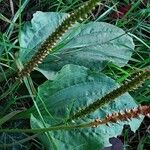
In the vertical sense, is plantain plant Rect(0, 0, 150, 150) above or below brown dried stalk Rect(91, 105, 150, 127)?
below

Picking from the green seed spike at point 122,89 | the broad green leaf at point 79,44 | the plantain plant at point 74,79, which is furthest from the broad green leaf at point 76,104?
the green seed spike at point 122,89

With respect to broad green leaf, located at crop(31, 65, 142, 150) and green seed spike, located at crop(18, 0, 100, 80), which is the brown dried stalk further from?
broad green leaf, located at crop(31, 65, 142, 150)

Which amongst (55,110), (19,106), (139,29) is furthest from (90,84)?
(139,29)

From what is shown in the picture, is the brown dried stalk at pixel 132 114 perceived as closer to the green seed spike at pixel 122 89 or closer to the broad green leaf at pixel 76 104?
the green seed spike at pixel 122 89

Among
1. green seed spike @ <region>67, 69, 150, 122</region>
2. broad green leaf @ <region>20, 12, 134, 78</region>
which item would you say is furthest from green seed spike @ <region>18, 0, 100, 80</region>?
broad green leaf @ <region>20, 12, 134, 78</region>

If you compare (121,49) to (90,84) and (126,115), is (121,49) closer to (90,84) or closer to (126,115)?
(90,84)

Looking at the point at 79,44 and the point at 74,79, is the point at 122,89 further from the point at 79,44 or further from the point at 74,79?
the point at 79,44

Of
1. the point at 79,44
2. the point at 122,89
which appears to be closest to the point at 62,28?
the point at 122,89
